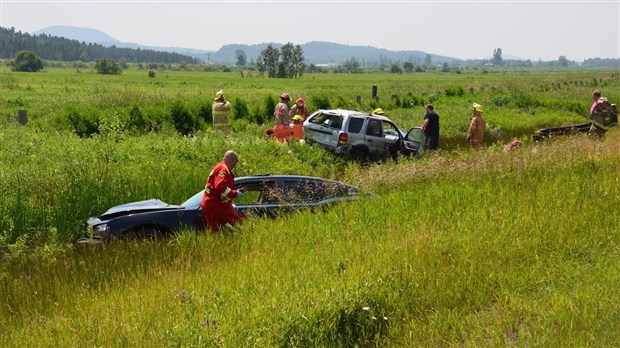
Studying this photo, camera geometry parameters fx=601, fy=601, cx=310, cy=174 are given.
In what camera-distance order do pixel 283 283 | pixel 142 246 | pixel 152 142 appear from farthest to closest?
pixel 152 142 < pixel 142 246 < pixel 283 283

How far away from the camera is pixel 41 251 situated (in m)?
8.54

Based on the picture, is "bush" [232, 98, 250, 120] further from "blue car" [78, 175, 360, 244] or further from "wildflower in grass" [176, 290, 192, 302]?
"wildflower in grass" [176, 290, 192, 302]

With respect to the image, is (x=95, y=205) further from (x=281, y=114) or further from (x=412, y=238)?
(x=281, y=114)

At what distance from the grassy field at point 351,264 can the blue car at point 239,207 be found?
0.37m

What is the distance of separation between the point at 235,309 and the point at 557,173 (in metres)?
7.01

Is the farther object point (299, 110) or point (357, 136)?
point (299, 110)

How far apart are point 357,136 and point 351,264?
10925mm

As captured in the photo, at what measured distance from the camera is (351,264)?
20.8 ft

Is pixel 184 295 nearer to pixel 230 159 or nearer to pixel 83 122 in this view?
pixel 230 159

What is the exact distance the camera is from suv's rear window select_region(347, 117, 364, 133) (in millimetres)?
16969

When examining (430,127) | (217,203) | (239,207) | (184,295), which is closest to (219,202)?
(217,203)

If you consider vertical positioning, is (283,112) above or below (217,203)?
above

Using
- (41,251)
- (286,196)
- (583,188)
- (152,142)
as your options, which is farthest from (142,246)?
(152,142)

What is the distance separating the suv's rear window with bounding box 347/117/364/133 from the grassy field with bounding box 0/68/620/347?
4.91m
